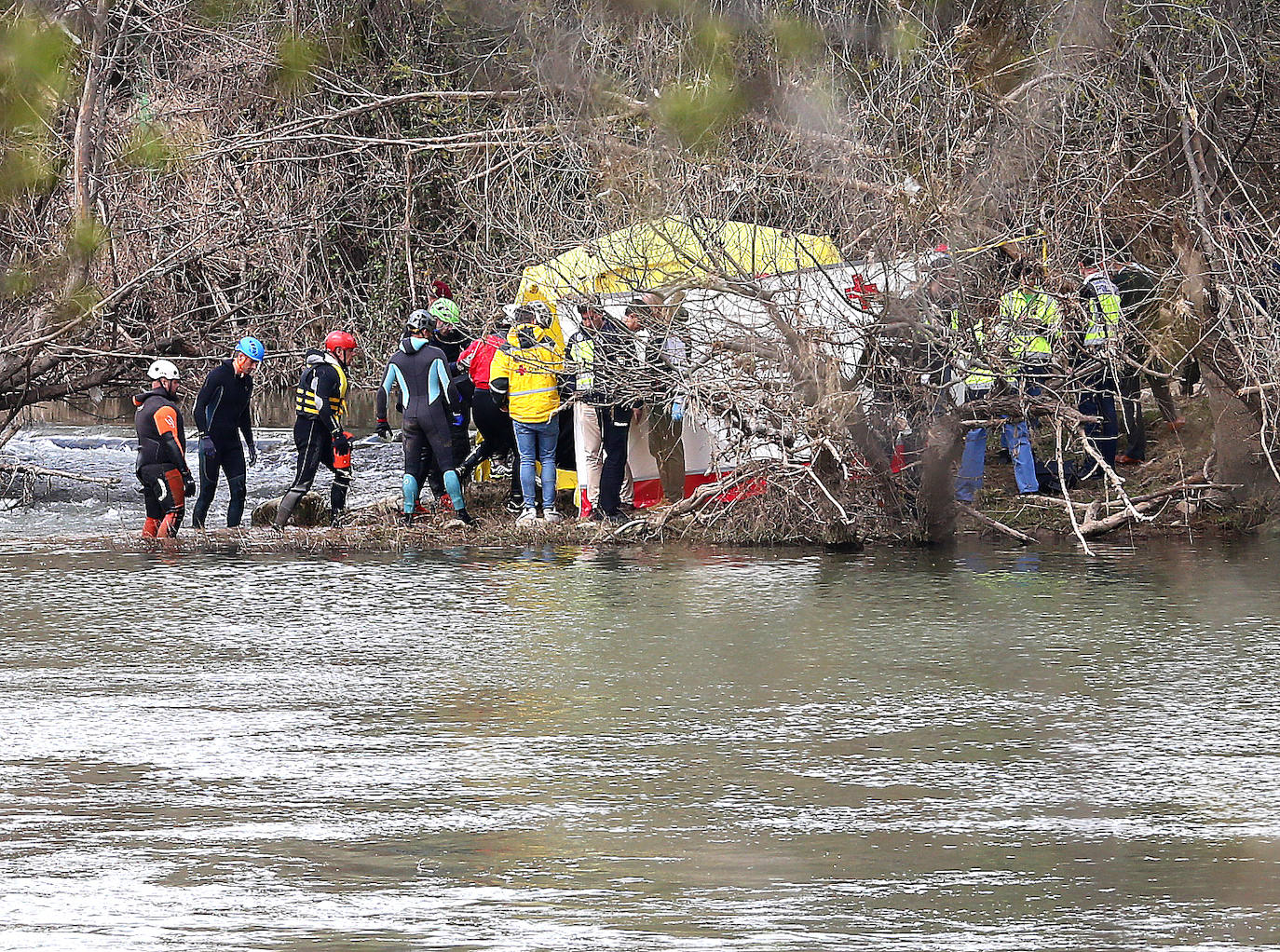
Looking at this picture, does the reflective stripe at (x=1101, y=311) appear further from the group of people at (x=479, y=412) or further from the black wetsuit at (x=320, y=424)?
the black wetsuit at (x=320, y=424)

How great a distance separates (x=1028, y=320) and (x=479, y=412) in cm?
561

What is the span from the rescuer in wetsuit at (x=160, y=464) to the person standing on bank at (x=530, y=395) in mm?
2759

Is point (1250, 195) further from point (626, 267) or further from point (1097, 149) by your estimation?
point (626, 267)

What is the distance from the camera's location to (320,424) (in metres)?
17.1

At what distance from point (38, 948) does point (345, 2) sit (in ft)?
60.8

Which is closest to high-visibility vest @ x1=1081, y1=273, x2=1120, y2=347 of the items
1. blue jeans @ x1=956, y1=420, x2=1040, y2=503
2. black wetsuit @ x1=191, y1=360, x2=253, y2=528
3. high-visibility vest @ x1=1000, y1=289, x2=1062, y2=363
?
high-visibility vest @ x1=1000, y1=289, x2=1062, y2=363

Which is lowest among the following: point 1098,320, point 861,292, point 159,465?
point 159,465

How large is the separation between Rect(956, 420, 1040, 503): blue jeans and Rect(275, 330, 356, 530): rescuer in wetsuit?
5334 millimetres

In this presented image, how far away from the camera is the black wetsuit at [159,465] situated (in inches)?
644

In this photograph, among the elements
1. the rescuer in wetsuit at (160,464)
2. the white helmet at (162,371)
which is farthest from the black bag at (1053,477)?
the white helmet at (162,371)

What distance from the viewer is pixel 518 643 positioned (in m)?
10.9

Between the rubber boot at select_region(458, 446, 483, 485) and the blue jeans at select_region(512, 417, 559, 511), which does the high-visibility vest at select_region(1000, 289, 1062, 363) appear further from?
the rubber boot at select_region(458, 446, 483, 485)

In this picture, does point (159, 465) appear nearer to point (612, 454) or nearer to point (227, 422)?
point (227, 422)

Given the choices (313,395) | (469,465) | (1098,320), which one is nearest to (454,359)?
(469,465)
